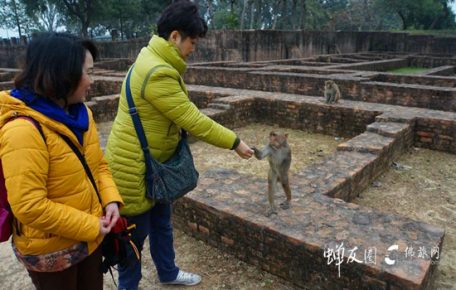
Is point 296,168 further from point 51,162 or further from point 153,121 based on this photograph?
point 51,162

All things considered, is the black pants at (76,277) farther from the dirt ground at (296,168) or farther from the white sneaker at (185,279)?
the dirt ground at (296,168)

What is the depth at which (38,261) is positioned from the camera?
4.84 ft

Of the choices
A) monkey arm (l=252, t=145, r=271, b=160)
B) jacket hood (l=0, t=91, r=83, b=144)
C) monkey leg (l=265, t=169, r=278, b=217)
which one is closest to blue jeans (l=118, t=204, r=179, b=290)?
monkey arm (l=252, t=145, r=271, b=160)

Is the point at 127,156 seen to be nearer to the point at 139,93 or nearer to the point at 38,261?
the point at 139,93

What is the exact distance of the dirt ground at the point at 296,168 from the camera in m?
2.85

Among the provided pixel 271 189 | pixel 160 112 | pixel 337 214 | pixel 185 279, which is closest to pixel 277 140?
pixel 271 189

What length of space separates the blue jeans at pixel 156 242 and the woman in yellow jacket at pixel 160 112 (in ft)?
0.17

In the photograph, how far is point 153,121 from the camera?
6.53ft

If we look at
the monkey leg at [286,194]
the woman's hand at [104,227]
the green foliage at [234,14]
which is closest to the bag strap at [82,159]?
the woman's hand at [104,227]

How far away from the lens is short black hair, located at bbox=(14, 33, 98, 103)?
1.39m

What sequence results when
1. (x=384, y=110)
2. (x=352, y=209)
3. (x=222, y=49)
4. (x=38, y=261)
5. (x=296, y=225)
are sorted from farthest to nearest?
(x=222, y=49) → (x=384, y=110) → (x=352, y=209) → (x=296, y=225) → (x=38, y=261)

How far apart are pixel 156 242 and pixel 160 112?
99 cm

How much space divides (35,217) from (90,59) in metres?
0.68

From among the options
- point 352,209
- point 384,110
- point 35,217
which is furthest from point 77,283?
point 384,110
